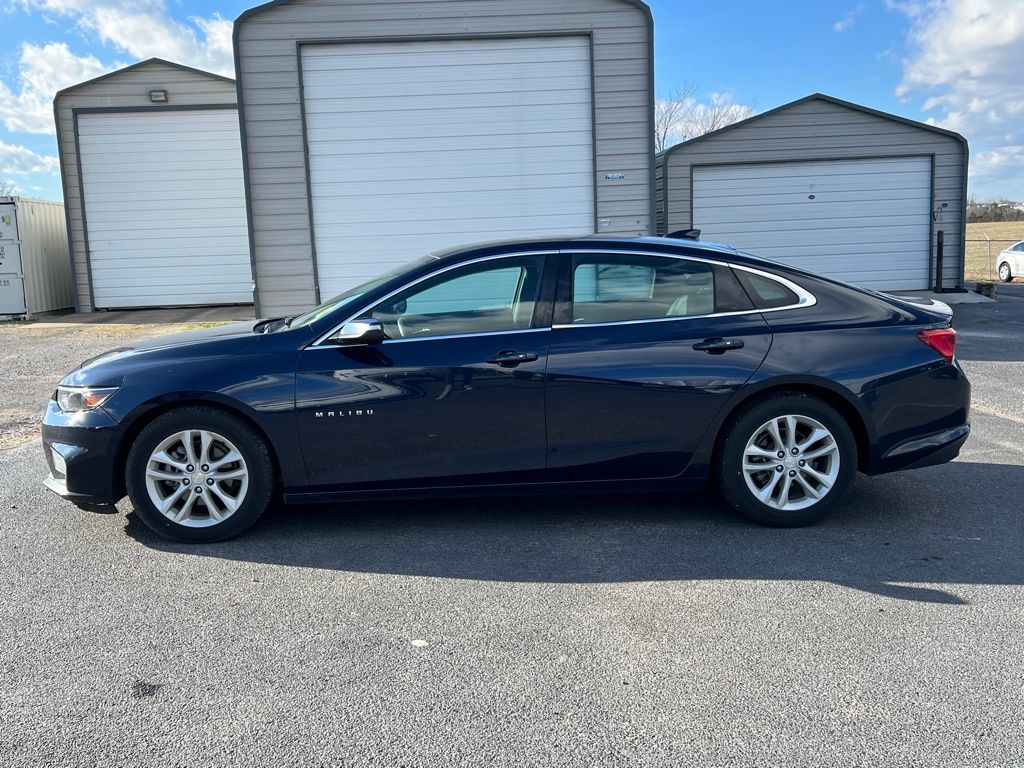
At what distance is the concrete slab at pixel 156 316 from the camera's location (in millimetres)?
16406

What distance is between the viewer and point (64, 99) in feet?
59.1

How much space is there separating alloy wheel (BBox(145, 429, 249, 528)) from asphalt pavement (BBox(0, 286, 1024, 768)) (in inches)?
8.5

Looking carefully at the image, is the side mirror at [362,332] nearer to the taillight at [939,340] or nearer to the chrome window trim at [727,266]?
the chrome window trim at [727,266]

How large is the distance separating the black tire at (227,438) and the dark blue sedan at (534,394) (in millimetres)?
10

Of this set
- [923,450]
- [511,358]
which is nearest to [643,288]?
[511,358]

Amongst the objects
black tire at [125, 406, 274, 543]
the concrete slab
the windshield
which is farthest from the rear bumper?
the concrete slab

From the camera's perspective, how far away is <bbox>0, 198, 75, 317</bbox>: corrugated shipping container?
1756 cm

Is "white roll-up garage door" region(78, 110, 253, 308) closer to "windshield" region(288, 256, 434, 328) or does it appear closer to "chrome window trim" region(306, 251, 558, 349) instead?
"windshield" region(288, 256, 434, 328)

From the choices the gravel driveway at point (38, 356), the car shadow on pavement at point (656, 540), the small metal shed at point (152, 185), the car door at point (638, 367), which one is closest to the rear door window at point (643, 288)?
the car door at point (638, 367)

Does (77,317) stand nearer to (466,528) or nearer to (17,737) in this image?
(466,528)

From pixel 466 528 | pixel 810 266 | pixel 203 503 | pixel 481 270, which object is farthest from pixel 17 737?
pixel 810 266

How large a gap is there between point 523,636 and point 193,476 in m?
2.06

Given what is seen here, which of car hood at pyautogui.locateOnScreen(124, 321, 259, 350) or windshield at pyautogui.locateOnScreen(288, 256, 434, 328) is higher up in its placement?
windshield at pyautogui.locateOnScreen(288, 256, 434, 328)

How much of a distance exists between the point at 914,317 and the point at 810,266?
14597 mm
